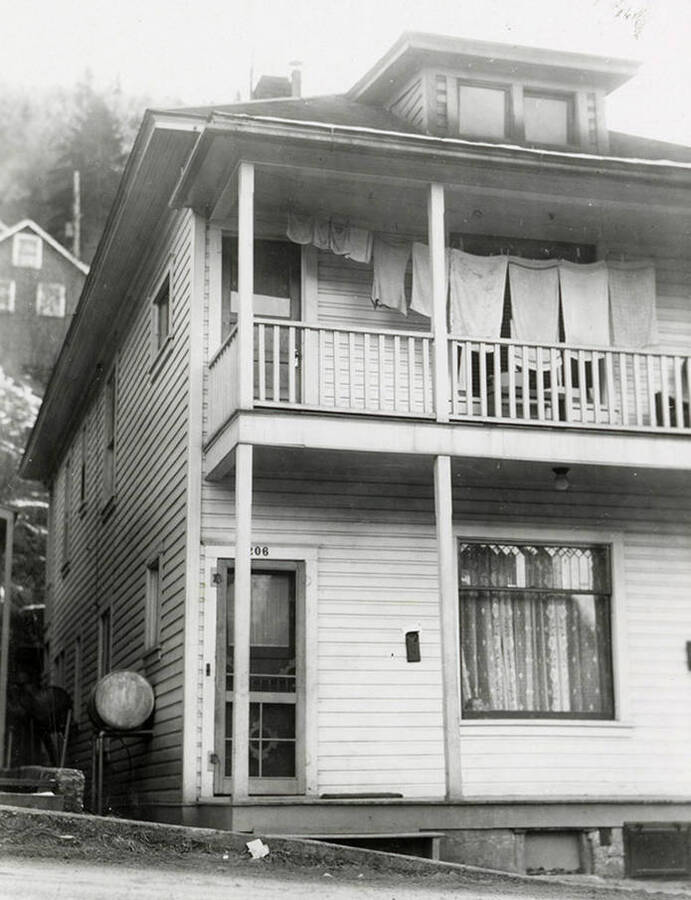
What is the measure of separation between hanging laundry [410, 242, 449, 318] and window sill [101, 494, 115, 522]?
265 inches

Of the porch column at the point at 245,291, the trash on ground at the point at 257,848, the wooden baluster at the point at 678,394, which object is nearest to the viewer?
the trash on ground at the point at 257,848

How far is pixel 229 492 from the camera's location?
44.6 ft

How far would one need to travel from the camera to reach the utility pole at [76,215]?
6400 cm

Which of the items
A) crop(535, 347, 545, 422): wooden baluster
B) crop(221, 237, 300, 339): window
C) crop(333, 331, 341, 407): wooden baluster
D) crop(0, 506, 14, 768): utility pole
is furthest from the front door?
crop(0, 506, 14, 768): utility pole

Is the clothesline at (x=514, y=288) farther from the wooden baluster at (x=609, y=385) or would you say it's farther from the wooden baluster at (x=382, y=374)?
the wooden baluster at (x=382, y=374)

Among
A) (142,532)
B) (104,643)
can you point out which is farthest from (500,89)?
(104,643)

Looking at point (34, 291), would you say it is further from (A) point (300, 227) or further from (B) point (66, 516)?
(A) point (300, 227)

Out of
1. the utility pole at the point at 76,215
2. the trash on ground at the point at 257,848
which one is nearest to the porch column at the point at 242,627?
the trash on ground at the point at 257,848

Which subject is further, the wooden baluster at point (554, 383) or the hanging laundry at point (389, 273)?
the hanging laundry at point (389, 273)

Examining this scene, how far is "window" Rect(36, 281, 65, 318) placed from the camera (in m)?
53.9

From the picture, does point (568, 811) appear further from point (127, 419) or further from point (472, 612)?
point (127, 419)

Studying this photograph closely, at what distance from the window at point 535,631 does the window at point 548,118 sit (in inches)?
204

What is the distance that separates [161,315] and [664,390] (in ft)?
20.8

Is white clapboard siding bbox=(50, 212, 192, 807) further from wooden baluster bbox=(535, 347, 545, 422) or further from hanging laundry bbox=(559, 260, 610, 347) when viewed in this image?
hanging laundry bbox=(559, 260, 610, 347)
